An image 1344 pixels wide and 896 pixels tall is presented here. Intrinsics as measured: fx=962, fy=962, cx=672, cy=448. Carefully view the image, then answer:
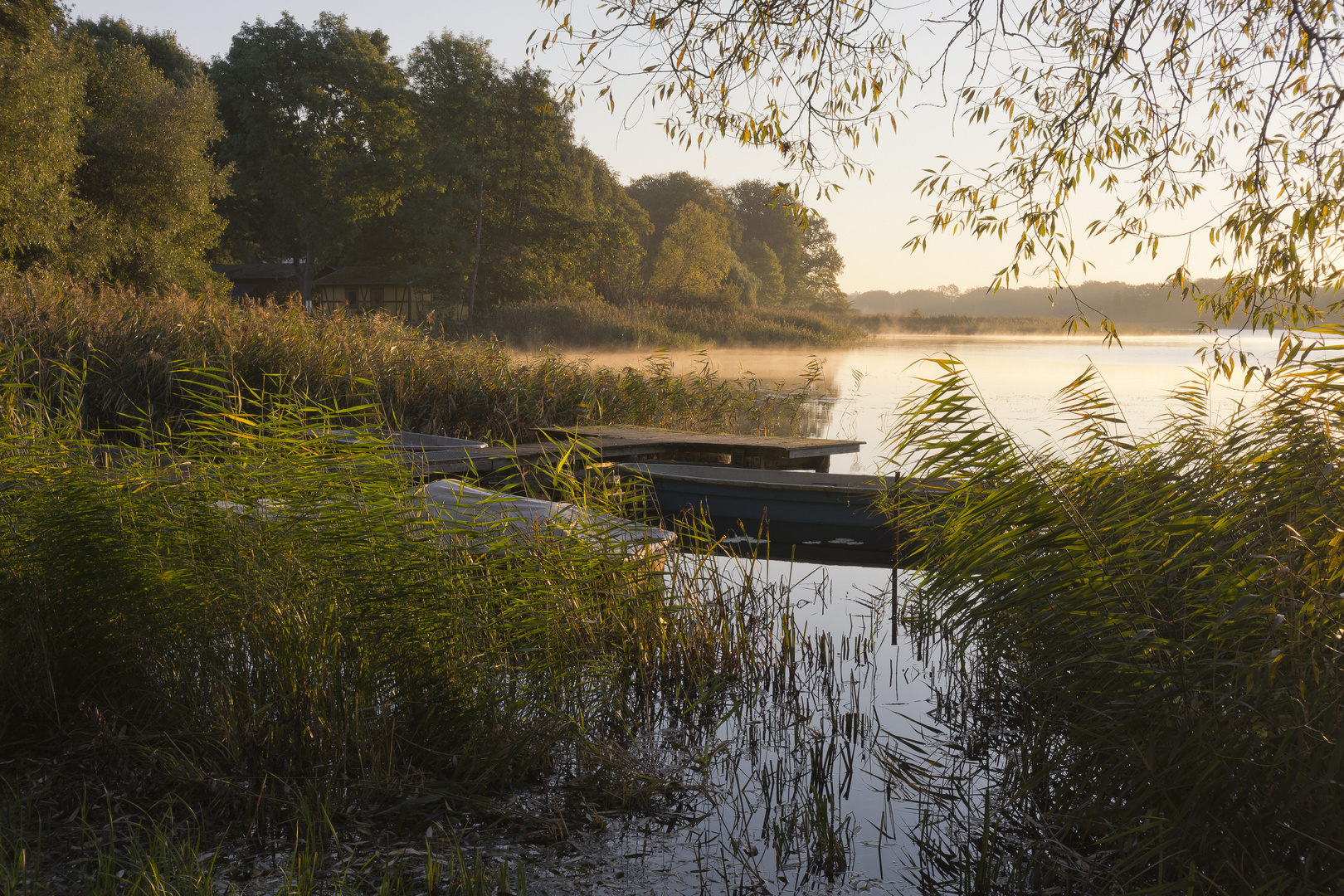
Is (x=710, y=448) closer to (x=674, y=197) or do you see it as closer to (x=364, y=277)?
(x=364, y=277)

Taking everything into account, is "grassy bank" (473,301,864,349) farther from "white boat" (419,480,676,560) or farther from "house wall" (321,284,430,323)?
"white boat" (419,480,676,560)

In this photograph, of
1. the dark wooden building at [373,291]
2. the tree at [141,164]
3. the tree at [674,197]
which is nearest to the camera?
the tree at [141,164]

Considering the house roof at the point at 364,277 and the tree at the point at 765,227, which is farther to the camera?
the tree at the point at 765,227

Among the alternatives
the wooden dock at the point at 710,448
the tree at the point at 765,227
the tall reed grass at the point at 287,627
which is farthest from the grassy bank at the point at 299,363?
the tree at the point at 765,227

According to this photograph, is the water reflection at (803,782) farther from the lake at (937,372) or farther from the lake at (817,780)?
the lake at (937,372)

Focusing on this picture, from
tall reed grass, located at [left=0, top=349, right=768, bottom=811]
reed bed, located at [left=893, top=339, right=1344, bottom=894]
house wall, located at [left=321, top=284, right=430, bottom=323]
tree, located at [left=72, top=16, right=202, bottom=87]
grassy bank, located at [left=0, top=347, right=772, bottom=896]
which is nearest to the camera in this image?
reed bed, located at [left=893, top=339, right=1344, bottom=894]

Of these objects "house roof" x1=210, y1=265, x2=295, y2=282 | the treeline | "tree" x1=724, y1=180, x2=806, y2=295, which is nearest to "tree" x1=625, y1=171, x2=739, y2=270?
"tree" x1=724, y1=180, x2=806, y2=295

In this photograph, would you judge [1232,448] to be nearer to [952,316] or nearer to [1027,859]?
[1027,859]

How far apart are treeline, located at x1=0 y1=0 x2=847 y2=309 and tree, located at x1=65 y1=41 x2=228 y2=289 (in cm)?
5

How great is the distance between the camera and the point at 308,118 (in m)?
43.5

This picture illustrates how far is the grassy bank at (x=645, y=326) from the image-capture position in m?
31.4

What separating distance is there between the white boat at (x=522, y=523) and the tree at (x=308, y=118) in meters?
38.8

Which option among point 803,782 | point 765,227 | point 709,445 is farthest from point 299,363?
point 765,227

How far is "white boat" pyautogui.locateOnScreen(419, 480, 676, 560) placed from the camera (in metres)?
4.09
